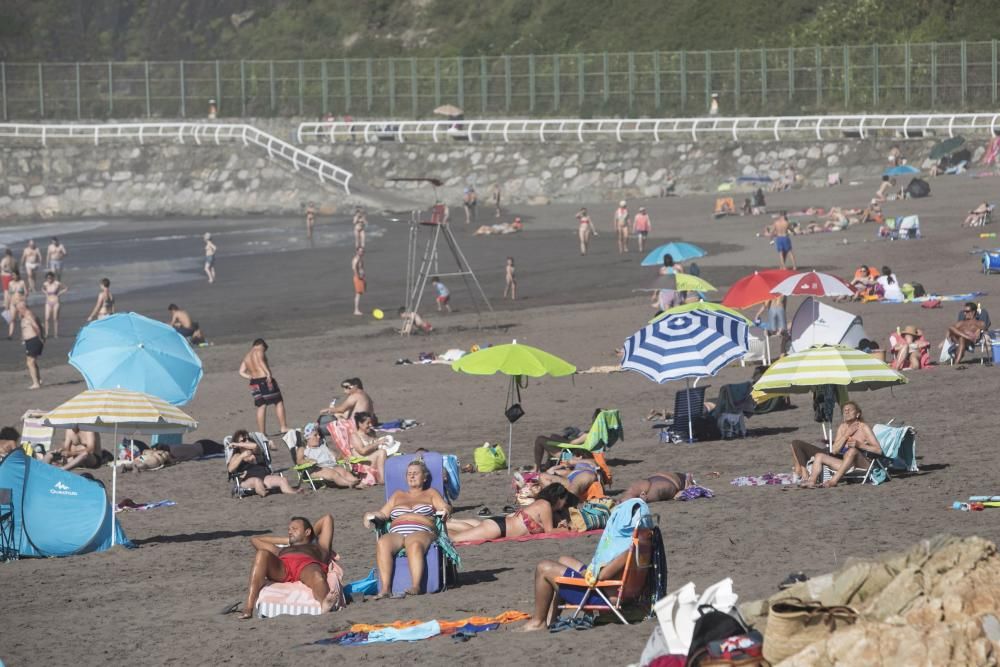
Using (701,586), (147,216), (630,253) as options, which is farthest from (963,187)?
(701,586)

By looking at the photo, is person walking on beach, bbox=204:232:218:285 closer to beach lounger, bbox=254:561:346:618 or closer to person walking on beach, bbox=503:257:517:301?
person walking on beach, bbox=503:257:517:301

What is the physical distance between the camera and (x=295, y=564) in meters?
10.8

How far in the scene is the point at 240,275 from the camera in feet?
121

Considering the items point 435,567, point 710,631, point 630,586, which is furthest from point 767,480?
point 710,631

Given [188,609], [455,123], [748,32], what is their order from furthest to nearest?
[748,32], [455,123], [188,609]

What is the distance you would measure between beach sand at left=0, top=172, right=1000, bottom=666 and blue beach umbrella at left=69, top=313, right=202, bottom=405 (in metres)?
0.93

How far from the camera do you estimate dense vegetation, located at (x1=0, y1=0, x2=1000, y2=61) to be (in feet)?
183

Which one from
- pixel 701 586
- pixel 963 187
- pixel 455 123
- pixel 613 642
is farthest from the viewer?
pixel 455 123

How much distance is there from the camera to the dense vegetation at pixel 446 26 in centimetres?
5584

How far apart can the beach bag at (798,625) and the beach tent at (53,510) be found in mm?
7523

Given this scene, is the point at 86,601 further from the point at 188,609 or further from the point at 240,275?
the point at 240,275

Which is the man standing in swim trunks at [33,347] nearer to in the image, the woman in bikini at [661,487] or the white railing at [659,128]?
the woman in bikini at [661,487]

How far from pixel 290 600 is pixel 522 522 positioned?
2.70m

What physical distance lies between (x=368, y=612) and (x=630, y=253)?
26754mm
